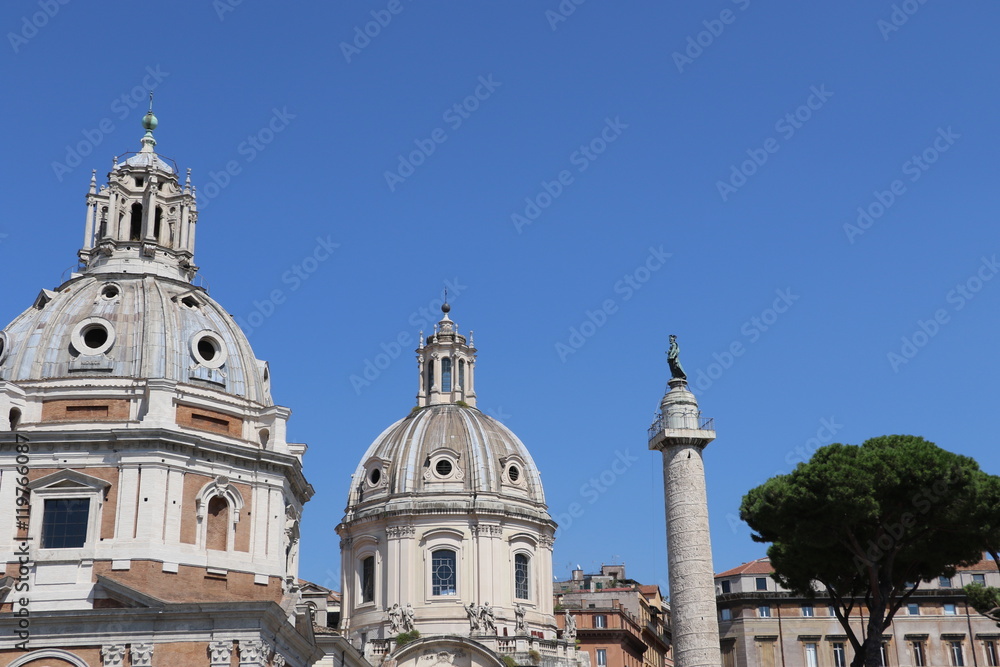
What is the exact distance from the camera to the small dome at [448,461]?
204 feet

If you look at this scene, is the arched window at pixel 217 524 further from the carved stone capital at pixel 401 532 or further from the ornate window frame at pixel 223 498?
the carved stone capital at pixel 401 532

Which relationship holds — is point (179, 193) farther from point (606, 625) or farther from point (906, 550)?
point (606, 625)

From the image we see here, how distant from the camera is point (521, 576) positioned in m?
61.7

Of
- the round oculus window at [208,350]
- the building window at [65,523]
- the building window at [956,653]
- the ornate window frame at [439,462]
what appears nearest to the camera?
the building window at [65,523]

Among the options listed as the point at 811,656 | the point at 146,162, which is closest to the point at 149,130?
the point at 146,162

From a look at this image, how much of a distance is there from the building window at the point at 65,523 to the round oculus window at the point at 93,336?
5.22 metres

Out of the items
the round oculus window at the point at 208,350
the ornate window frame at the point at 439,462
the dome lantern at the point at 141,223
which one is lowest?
the round oculus window at the point at 208,350

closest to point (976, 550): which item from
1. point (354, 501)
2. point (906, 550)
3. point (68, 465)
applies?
point (906, 550)

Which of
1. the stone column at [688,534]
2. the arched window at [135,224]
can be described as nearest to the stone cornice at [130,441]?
the arched window at [135,224]

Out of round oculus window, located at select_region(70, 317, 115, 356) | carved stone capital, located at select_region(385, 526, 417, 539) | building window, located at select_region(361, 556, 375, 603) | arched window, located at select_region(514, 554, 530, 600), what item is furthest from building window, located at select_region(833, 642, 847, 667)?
round oculus window, located at select_region(70, 317, 115, 356)

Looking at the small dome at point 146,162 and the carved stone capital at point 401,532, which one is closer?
the small dome at point 146,162

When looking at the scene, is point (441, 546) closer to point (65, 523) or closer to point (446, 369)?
point (446, 369)

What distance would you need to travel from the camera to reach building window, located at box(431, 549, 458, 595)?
5981 centimetres

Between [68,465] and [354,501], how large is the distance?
96.7 feet
